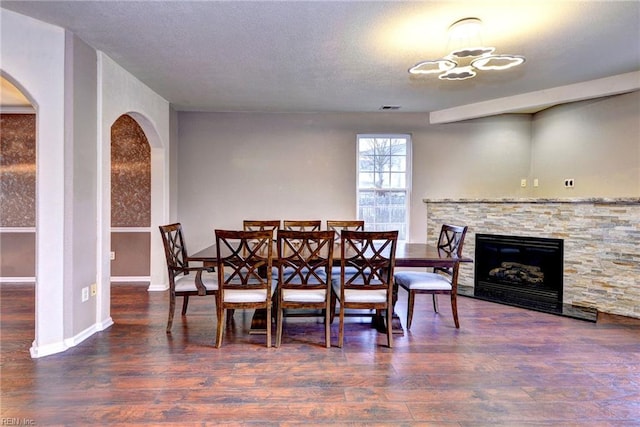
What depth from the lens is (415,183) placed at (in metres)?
5.03

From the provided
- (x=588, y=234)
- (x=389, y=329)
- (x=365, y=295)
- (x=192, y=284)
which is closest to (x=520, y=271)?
(x=588, y=234)

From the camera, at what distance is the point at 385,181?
5059 millimetres

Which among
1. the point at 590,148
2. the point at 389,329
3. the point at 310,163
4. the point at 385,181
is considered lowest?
the point at 389,329

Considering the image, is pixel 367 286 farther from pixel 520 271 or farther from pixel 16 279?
pixel 16 279

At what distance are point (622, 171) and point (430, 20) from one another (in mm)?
3010

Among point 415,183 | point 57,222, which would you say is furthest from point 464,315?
point 57,222

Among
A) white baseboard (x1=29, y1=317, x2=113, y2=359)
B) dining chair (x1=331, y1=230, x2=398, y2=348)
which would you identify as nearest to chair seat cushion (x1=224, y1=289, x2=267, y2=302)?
dining chair (x1=331, y1=230, x2=398, y2=348)

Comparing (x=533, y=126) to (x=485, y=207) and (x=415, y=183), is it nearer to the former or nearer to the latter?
(x=485, y=207)

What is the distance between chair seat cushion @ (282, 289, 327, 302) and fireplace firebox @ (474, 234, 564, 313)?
2482mm

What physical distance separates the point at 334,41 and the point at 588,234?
346 cm

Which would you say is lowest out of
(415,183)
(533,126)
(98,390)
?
(98,390)

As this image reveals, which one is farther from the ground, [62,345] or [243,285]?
[243,285]

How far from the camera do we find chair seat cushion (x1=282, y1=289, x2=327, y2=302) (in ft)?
8.82

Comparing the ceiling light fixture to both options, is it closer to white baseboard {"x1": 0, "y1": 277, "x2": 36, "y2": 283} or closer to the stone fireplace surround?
the stone fireplace surround
